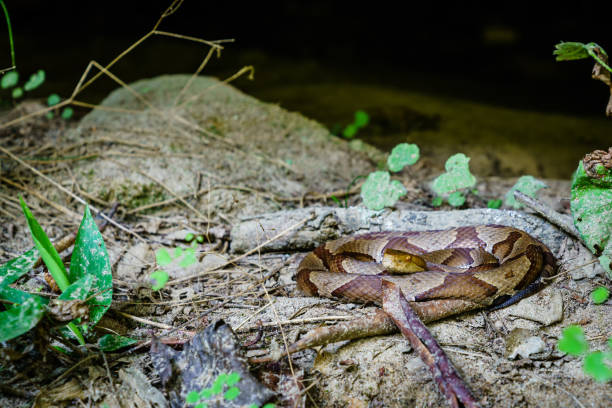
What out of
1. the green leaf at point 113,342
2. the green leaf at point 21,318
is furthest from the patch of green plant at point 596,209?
the green leaf at point 21,318

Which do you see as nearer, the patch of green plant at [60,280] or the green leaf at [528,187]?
the patch of green plant at [60,280]

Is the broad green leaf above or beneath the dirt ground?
above

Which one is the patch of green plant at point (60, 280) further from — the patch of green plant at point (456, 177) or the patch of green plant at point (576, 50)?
the patch of green plant at point (576, 50)

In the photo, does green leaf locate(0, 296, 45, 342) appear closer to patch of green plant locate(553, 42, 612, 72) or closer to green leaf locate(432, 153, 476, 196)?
green leaf locate(432, 153, 476, 196)

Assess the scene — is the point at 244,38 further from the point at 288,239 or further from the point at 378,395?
the point at 378,395

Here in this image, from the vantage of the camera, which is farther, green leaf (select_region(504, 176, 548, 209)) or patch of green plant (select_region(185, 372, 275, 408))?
green leaf (select_region(504, 176, 548, 209))

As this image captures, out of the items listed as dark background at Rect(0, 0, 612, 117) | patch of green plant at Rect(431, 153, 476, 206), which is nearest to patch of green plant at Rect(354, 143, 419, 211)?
patch of green plant at Rect(431, 153, 476, 206)

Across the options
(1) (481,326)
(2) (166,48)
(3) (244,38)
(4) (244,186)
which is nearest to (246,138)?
(4) (244,186)
